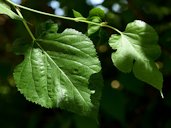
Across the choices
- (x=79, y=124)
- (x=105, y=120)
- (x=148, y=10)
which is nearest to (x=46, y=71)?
(x=79, y=124)

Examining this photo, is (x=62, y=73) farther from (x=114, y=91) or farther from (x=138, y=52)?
(x=114, y=91)

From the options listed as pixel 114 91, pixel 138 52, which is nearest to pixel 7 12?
pixel 138 52

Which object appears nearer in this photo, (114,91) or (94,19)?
(94,19)

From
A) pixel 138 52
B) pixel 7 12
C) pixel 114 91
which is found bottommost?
pixel 114 91

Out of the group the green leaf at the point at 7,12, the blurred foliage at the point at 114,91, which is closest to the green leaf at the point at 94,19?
the green leaf at the point at 7,12

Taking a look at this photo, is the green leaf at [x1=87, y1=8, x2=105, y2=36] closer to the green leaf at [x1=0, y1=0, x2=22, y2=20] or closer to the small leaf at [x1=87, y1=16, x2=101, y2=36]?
the small leaf at [x1=87, y1=16, x2=101, y2=36]

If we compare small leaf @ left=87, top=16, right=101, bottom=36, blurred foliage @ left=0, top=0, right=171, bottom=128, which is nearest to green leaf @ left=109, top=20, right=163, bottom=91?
small leaf @ left=87, top=16, right=101, bottom=36
